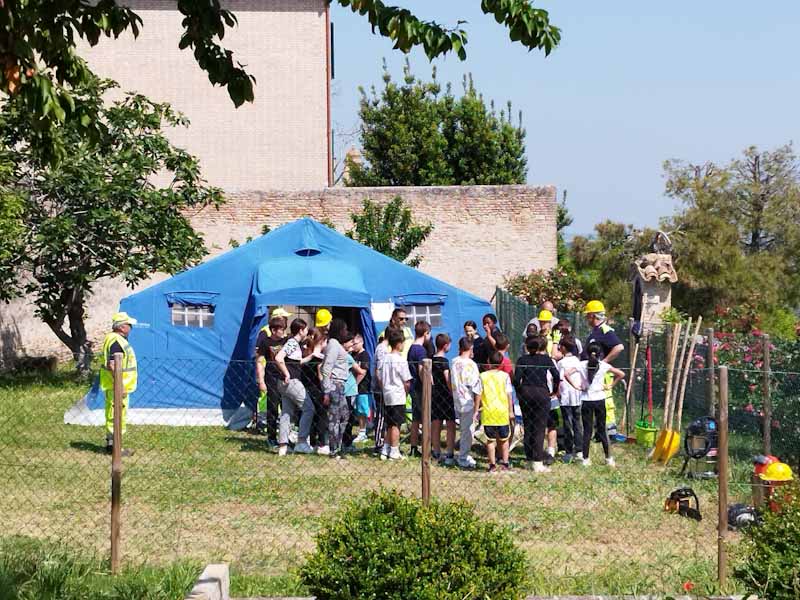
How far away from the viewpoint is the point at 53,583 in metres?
6.82

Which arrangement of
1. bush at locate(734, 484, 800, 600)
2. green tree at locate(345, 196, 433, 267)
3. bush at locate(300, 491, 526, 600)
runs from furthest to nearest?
1. green tree at locate(345, 196, 433, 267)
2. bush at locate(734, 484, 800, 600)
3. bush at locate(300, 491, 526, 600)

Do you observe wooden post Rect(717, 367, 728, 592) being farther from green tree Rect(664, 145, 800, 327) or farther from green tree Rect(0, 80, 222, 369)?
green tree Rect(664, 145, 800, 327)

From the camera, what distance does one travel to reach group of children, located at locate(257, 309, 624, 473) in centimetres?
1219

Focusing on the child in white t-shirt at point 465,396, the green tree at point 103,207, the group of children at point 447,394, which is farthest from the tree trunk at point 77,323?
the child in white t-shirt at point 465,396

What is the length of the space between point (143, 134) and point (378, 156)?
66.9 ft

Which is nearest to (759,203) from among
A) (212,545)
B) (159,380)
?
(159,380)

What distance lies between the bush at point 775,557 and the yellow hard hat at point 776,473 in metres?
2.93

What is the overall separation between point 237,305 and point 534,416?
640cm

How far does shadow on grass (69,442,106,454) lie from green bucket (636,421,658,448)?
6349 mm

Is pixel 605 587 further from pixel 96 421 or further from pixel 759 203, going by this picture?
pixel 759 203

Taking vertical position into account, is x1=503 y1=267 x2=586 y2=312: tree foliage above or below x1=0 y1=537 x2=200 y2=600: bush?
above

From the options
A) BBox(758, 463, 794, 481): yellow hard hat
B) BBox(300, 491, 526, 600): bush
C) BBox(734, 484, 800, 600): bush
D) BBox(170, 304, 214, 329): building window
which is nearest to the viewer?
BBox(300, 491, 526, 600): bush

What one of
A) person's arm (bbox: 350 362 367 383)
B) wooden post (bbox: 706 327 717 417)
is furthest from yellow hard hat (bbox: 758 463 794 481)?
person's arm (bbox: 350 362 367 383)

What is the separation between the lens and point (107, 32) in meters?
7.47
